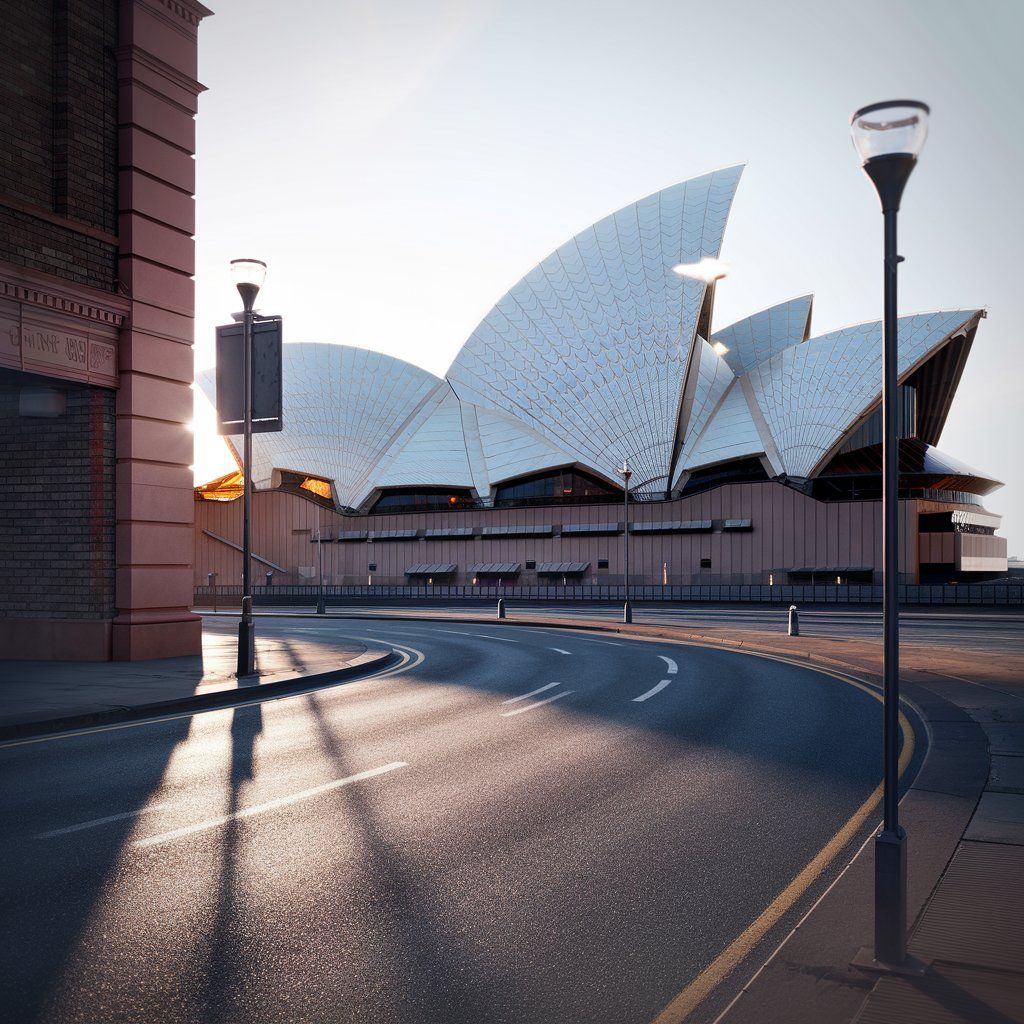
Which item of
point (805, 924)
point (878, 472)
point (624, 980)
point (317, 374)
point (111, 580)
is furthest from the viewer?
point (317, 374)

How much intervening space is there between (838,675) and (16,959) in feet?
45.9

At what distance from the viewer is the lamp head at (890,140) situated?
14.4 ft

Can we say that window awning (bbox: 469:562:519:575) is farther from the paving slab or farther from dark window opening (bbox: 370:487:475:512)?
the paving slab

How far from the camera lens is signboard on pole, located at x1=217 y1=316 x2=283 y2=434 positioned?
15.7 m

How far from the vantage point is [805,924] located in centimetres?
442

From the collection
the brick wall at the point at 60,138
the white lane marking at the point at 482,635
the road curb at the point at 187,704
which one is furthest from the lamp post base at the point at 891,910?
the white lane marking at the point at 482,635

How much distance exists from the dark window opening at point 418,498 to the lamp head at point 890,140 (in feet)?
205

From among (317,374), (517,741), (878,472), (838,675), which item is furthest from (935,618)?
(317,374)

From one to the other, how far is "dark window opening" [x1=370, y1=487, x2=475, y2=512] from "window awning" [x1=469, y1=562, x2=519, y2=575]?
696 centimetres

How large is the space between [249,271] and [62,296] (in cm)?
338

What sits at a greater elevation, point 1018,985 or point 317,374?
point 317,374

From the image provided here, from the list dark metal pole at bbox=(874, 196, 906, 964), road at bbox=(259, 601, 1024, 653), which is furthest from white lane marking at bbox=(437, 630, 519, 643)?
dark metal pole at bbox=(874, 196, 906, 964)

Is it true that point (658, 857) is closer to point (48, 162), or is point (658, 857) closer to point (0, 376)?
point (0, 376)

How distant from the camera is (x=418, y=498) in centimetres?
6969
